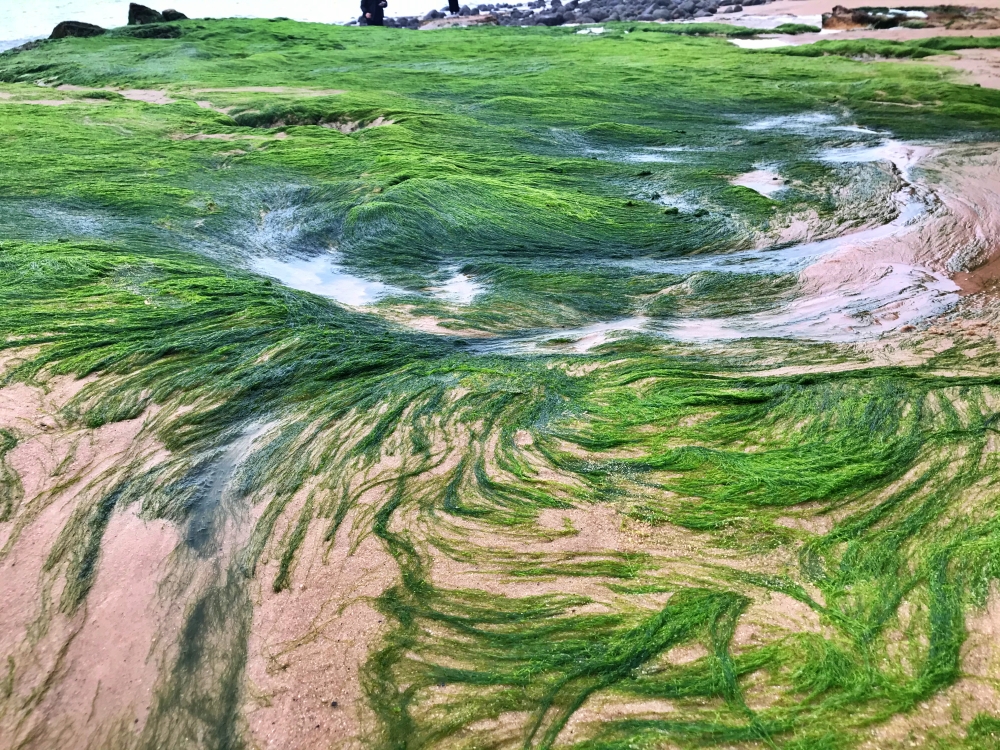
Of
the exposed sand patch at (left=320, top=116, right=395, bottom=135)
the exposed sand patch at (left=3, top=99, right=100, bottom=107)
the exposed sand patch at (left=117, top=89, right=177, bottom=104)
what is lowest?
the exposed sand patch at (left=320, top=116, right=395, bottom=135)

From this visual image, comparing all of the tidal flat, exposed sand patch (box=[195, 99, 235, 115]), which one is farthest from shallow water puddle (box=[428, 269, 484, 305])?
exposed sand patch (box=[195, 99, 235, 115])

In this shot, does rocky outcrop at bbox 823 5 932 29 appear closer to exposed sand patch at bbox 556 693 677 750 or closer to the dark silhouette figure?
the dark silhouette figure

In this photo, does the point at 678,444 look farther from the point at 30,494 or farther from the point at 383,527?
the point at 30,494

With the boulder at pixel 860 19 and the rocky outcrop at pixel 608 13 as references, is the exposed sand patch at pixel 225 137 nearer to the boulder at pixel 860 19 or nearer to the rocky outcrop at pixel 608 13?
the boulder at pixel 860 19

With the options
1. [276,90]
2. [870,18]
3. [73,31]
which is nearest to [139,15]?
[73,31]

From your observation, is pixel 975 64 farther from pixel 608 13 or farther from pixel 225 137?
pixel 608 13

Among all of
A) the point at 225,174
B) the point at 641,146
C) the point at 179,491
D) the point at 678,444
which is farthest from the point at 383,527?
the point at 641,146
